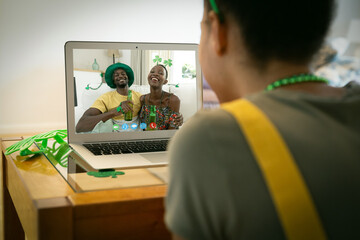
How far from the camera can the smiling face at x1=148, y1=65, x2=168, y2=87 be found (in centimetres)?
135

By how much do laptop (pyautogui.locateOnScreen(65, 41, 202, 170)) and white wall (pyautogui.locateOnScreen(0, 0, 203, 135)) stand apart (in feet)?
6.79

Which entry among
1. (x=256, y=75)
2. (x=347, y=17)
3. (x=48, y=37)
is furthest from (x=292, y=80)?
(x=347, y=17)

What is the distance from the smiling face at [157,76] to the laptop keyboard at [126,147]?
0.20 metres

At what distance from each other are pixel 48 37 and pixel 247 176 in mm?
3102

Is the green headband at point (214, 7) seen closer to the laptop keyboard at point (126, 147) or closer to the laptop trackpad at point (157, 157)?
the laptop trackpad at point (157, 157)

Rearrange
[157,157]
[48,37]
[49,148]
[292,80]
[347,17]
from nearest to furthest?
[292,80], [157,157], [49,148], [48,37], [347,17]

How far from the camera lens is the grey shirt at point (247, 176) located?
412 mm

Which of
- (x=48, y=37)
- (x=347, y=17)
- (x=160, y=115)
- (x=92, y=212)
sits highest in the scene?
(x=347, y=17)

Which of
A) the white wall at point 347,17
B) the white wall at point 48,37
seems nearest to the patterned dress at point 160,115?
the white wall at point 48,37

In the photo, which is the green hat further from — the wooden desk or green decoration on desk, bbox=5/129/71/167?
the wooden desk

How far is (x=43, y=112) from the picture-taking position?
129 inches

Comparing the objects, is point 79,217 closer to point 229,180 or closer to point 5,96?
point 229,180

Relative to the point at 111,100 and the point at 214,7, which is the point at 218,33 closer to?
the point at 214,7

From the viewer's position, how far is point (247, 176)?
1.35 ft
